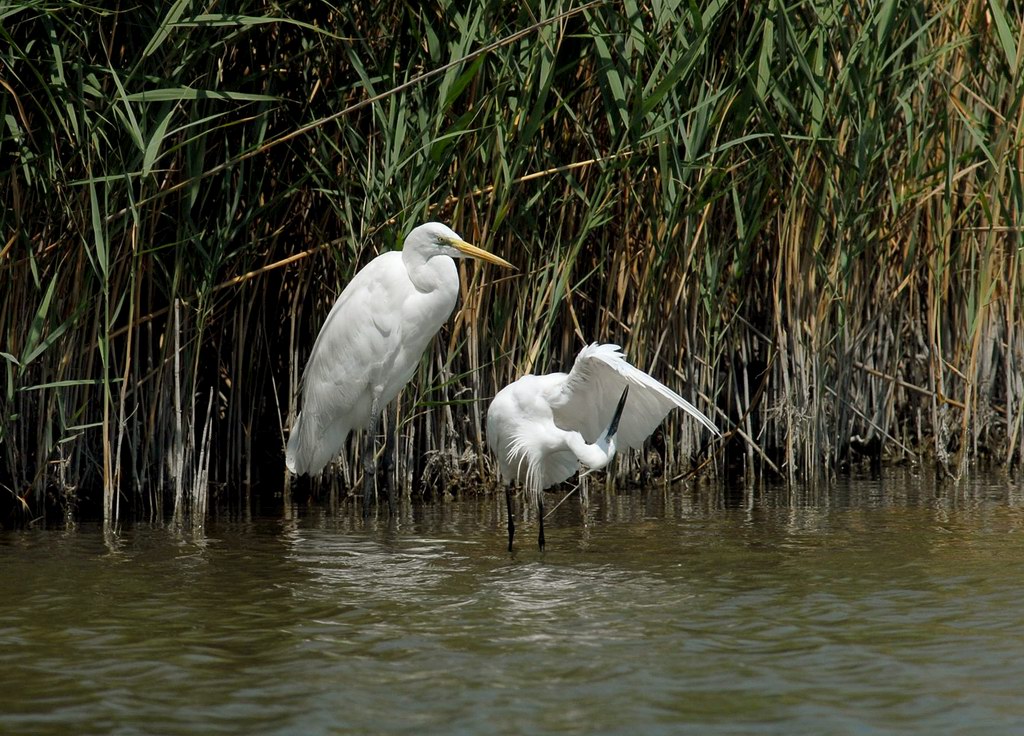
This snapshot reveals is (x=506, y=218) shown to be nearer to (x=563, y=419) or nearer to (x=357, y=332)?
(x=357, y=332)

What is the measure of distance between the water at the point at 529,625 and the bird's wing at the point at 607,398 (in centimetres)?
45

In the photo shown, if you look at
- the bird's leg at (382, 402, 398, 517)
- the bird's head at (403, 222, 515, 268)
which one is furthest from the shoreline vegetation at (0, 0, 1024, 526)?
the bird's head at (403, 222, 515, 268)

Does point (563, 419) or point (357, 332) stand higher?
point (357, 332)

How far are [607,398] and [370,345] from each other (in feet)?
4.33

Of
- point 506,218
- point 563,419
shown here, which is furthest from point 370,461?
point 506,218

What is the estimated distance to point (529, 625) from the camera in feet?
13.2

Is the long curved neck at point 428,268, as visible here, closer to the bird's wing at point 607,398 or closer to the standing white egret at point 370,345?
the standing white egret at point 370,345

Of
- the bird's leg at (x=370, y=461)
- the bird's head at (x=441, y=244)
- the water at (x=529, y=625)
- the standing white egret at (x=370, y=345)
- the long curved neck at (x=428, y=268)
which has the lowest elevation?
the water at (x=529, y=625)

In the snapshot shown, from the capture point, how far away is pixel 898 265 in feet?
23.4

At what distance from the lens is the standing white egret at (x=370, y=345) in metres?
5.96

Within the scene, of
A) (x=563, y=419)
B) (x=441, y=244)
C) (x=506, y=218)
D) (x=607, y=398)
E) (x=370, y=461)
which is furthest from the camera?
(x=506, y=218)

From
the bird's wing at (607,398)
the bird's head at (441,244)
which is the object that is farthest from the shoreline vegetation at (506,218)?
the bird's wing at (607,398)

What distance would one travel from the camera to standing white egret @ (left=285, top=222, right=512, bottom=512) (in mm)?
5961

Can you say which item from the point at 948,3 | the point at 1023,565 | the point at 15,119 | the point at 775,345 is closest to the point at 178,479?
the point at 15,119
